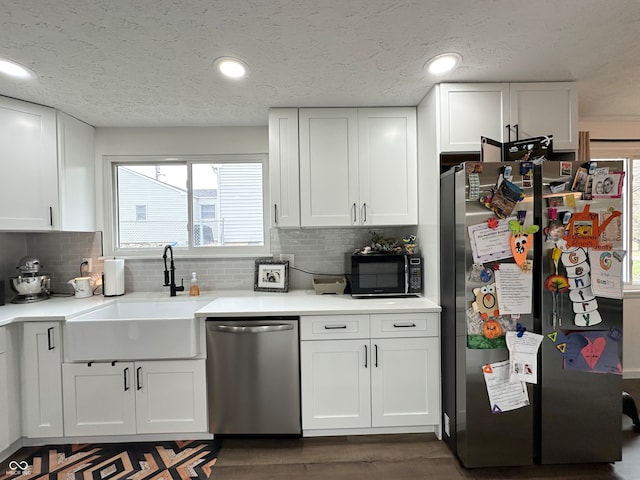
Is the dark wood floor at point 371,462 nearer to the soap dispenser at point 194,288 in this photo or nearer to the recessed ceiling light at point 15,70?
the soap dispenser at point 194,288

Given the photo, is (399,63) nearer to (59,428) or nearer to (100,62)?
(100,62)

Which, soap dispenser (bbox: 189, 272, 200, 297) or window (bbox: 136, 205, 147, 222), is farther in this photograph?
window (bbox: 136, 205, 147, 222)

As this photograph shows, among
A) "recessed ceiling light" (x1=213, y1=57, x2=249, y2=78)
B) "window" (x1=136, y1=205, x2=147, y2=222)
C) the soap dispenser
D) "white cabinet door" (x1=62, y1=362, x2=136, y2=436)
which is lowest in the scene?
"white cabinet door" (x1=62, y1=362, x2=136, y2=436)

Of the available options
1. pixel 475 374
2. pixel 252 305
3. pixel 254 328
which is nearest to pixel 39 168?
pixel 252 305

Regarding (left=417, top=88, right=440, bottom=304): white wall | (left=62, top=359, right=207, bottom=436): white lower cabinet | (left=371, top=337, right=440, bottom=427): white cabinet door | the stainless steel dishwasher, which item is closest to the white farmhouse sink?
(left=62, top=359, right=207, bottom=436): white lower cabinet

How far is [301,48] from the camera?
5.31 ft

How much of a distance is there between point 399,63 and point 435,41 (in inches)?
9.3

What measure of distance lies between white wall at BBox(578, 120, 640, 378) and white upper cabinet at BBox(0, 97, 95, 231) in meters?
4.20

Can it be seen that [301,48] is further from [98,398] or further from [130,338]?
[98,398]

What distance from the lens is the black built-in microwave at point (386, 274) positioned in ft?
7.56

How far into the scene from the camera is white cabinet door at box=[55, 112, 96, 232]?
2.36m

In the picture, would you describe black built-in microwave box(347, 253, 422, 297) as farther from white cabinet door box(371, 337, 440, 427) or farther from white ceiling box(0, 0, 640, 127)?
white ceiling box(0, 0, 640, 127)

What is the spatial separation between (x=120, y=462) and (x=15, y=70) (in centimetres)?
238

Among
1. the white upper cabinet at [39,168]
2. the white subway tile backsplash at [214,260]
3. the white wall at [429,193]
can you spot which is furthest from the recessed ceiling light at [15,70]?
the white wall at [429,193]
